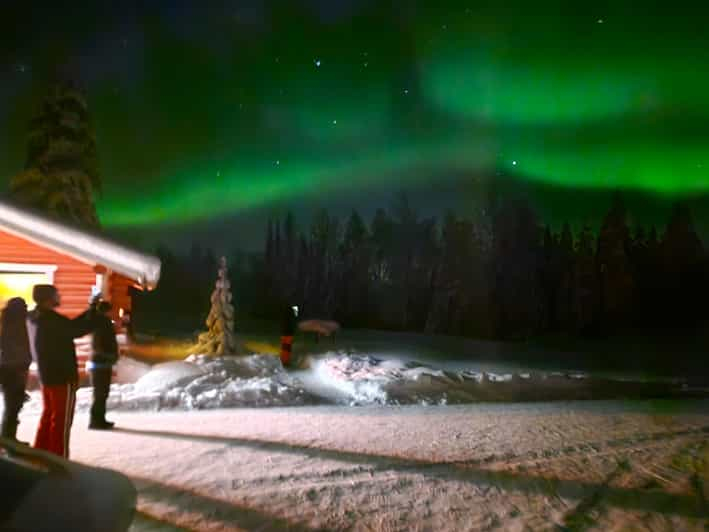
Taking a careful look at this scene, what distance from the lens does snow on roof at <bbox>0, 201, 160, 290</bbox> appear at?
11727mm

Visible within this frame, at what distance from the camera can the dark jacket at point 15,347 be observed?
6.85 metres

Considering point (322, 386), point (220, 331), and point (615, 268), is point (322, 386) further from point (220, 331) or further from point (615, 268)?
point (615, 268)

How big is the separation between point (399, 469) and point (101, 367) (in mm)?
4399

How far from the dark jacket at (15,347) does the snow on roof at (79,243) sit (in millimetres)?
4842

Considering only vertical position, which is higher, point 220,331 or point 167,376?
point 220,331

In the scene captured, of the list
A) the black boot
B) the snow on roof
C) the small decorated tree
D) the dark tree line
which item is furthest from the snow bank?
the dark tree line

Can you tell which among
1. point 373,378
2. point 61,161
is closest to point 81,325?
point 373,378

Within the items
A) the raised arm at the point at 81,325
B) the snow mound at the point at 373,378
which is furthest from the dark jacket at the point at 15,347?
the snow mound at the point at 373,378

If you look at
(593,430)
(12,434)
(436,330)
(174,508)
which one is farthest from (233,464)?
(436,330)

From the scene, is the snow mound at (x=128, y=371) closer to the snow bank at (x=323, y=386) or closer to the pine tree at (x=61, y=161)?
the snow bank at (x=323, y=386)

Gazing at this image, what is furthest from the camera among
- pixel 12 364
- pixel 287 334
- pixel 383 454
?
pixel 287 334

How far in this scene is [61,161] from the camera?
89.1 ft

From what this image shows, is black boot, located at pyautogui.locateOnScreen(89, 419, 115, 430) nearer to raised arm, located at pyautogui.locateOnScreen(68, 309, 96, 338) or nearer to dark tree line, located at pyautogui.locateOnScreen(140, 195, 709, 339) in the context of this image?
raised arm, located at pyautogui.locateOnScreen(68, 309, 96, 338)

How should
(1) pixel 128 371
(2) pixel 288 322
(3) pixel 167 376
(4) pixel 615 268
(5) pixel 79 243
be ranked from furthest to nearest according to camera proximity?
(4) pixel 615 268, (2) pixel 288 322, (1) pixel 128 371, (3) pixel 167 376, (5) pixel 79 243
